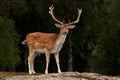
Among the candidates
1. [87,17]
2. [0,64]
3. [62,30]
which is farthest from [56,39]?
[87,17]

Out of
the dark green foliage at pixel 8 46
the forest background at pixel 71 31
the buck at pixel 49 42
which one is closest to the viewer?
the buck at pixel 49 42

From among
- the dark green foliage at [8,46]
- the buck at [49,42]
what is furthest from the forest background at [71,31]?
the buck at [49,42]

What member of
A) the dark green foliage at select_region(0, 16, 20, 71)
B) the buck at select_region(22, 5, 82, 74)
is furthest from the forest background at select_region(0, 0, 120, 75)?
the buck at select_region(22, 5, 82, 74)

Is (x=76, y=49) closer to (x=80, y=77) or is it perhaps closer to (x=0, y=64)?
(x=0, y=64)

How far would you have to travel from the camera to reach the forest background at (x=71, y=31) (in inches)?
1745

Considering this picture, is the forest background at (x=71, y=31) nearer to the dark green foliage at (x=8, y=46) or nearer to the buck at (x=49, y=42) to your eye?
the dark green foliage at (x=8, y=46)

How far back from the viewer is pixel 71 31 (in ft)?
148

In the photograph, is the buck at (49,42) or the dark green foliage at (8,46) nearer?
the buck at (49,42)

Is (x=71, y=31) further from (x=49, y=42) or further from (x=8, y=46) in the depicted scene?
(x=49, y=42)

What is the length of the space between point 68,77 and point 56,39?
9.26 ft

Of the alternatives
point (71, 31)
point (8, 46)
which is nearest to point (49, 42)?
point (8, 46)

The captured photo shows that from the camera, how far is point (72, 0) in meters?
44.2

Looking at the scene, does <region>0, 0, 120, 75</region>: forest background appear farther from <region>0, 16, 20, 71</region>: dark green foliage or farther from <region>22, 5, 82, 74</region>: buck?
<region>22, 5, 82, 74</region>: buck

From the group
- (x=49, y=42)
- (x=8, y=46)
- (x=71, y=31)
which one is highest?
(x=49, y=42)
